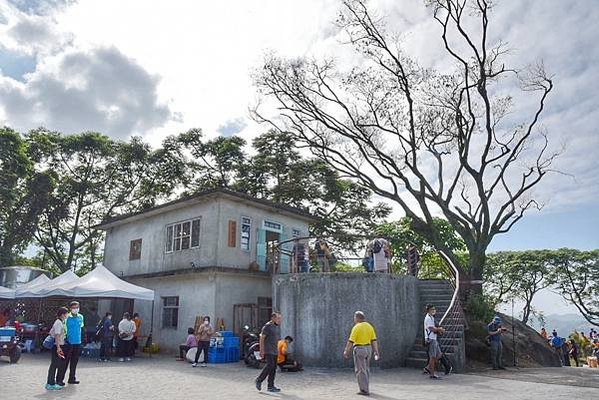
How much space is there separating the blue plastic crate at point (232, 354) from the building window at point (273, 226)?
564 centimetres

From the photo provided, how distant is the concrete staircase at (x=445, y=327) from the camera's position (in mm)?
12955

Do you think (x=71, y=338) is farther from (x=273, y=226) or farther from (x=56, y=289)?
(x=273, y=226)

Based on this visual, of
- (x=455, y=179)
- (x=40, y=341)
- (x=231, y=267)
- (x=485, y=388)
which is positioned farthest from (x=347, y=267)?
(x=485, y=388)

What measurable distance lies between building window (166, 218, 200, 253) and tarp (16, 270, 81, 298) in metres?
3.86

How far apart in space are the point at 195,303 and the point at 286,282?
15.6 feet

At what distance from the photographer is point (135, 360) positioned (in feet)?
52.0

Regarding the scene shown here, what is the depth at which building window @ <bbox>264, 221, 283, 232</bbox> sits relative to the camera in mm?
19602

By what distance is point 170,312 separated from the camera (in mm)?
18812

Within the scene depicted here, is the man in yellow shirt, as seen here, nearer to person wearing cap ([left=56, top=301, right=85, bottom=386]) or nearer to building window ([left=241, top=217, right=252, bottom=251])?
person wearing cap ([left=56, top=301, right=85, bottom=386])

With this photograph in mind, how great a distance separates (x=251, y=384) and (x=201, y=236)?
334 inches

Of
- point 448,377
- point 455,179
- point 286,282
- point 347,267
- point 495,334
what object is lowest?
point 448,377

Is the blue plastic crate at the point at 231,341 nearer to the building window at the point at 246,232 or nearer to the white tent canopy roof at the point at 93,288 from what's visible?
the white tent canopy roof at the point at 93,288

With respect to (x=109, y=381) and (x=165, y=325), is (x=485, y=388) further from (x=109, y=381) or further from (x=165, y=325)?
(x=165, y=325)

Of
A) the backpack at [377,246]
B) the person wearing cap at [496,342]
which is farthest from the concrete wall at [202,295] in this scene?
the person wearing cap at [496,342]
